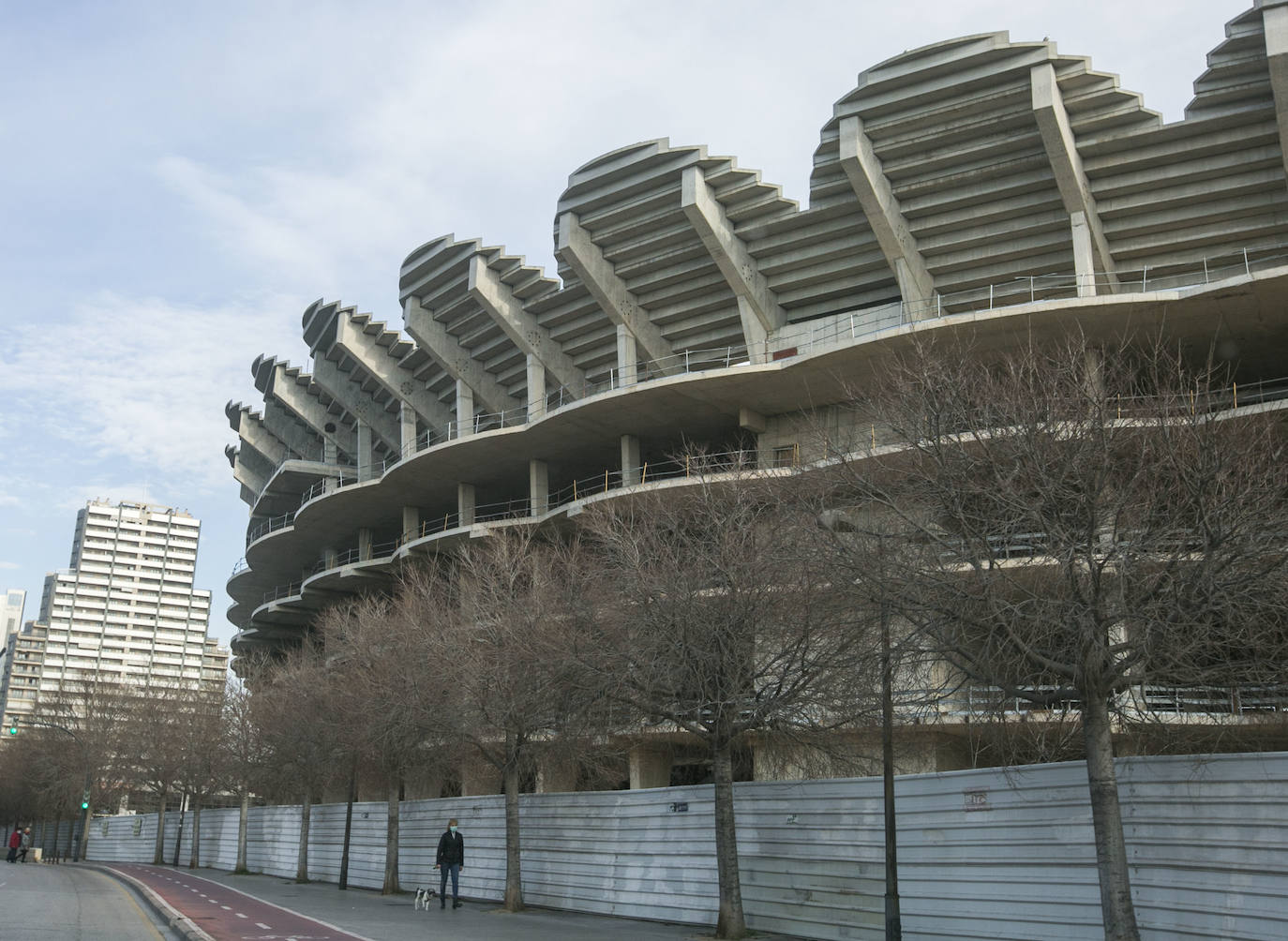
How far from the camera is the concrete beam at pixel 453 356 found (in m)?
44.8

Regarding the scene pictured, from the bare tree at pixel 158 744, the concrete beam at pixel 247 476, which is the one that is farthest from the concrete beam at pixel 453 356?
the concrete beam at pixel 247 476

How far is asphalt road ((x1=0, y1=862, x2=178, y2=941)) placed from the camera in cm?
1569

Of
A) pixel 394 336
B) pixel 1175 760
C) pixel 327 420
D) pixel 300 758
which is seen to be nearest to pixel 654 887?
pixel 1175 760

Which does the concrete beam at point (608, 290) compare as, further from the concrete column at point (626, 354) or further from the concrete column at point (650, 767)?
the concrete column at point (650, 767)

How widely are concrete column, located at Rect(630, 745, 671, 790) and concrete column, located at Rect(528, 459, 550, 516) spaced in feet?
33.3

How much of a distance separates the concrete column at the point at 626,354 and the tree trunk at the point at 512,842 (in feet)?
56.5

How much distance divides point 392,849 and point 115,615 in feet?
588

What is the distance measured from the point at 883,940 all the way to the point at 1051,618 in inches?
251

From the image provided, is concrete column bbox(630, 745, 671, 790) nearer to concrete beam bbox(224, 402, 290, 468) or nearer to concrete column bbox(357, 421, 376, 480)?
concrete column bbox(357, 421, 376, 480)

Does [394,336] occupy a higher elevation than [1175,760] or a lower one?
higher

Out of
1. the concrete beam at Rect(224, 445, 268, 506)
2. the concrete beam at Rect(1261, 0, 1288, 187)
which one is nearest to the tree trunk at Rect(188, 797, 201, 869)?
the concrete beam at Rect(224, 445, 268, 506)

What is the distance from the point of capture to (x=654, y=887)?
2056 centimetres

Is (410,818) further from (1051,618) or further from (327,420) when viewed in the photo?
(327,420)

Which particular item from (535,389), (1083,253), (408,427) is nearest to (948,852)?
(1083,253)
